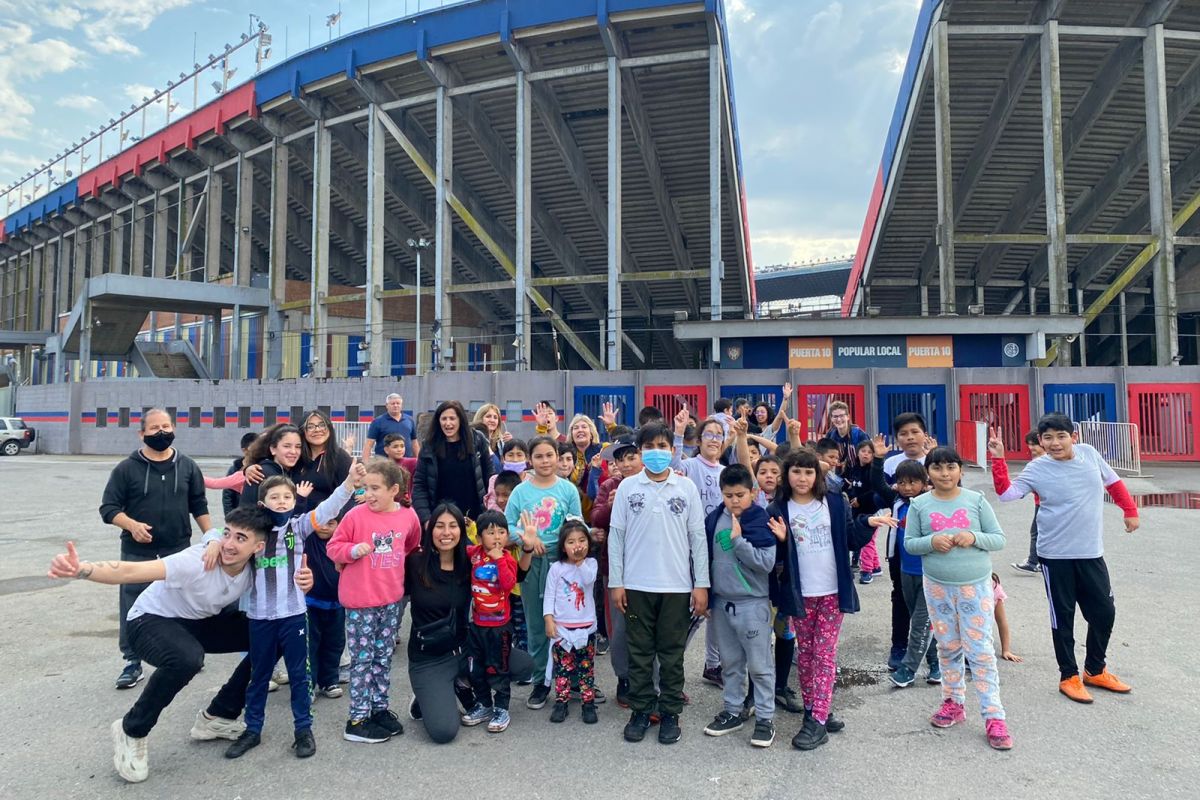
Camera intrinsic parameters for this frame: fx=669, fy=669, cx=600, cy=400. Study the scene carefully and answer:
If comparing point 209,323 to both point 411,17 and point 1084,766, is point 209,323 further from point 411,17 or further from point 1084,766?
point 1084,766

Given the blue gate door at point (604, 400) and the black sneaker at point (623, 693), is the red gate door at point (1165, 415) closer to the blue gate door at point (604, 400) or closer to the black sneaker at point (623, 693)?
the blue gate door at point (604, 400)

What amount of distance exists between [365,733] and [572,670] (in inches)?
46.5

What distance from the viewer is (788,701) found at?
3.99 metres

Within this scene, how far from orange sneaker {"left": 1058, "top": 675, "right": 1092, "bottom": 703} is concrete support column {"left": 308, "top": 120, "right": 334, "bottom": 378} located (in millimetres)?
26242

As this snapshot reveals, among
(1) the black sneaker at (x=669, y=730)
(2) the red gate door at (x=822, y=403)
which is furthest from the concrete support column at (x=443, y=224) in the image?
(1) the black sneaker at (x=669, y=730)

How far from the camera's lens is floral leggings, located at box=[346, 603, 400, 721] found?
3.68 meters

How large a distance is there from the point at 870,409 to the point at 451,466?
1434 centimetres

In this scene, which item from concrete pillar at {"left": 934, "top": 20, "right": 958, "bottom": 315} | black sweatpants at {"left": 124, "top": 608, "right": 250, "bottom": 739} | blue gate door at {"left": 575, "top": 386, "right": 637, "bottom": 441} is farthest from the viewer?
concrete pillar at {"left": 934, "top": 20, "right": 958, "bottom": 315}

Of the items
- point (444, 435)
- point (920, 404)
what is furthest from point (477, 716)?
point (920, 404)

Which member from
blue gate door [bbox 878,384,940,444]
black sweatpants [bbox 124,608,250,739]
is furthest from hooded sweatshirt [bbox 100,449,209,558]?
blue gate door [bbox 878,384,940,444]

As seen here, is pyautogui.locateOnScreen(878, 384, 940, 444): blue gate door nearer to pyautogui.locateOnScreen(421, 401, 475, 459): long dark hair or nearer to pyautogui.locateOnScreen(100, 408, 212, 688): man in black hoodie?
pyautogui.locateOnScreen(421, 401, 475, 459): long dark hair

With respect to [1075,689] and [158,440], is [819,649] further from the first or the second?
[158,440]

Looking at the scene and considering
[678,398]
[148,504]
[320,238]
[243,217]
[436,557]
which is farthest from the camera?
[243,217]

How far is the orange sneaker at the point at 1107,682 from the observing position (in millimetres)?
4070
